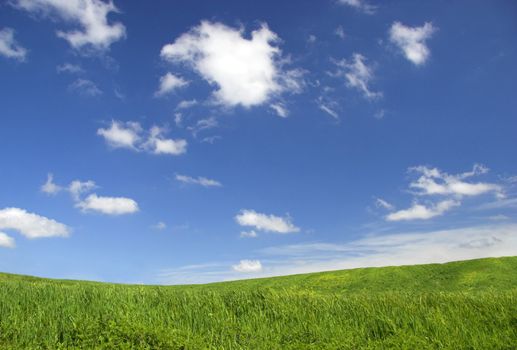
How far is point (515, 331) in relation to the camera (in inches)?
508

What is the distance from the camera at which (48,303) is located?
50.6ft

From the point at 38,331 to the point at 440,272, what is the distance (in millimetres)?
21272

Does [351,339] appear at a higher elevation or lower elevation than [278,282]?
lower

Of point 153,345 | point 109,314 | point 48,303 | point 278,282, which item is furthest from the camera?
point 278,282

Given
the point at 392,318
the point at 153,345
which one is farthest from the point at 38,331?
the point at 392,318

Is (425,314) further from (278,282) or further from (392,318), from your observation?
(278,282)

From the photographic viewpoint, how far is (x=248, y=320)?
14016mm

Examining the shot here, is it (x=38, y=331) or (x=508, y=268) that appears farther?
(x=508, y=268)

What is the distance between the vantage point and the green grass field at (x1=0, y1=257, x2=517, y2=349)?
12.2m

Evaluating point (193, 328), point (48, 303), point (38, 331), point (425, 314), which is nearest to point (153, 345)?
point (193, 328)

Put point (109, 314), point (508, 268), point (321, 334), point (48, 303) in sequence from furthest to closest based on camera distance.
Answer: point (508, 268), point (48, 303), point (109, 314), point (321, 334)

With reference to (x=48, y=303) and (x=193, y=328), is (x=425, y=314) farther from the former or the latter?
(x=48, y=303)

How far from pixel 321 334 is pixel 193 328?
361 cm

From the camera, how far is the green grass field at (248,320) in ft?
39.9
